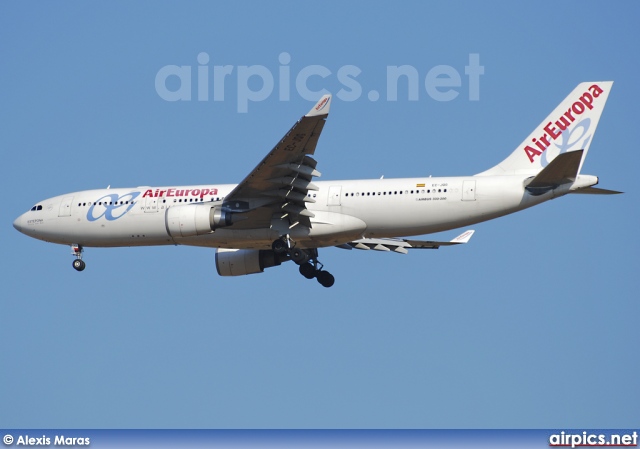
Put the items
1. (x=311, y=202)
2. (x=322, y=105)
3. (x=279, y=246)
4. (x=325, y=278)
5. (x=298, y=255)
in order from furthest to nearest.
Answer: (x=325, y=278)
(x=298, y=255)
(x=279, y=246)
(x=311, y=202)
(x=322, y=105)

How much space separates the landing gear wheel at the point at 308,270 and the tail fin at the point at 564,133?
7.93m

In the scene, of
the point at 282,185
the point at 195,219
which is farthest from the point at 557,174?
the point at 195,219

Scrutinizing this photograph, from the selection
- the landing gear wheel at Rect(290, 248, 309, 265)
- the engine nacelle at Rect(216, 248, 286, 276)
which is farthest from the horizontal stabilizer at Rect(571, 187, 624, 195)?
the engine nacelle at Rect(216, 248, 286, 276)

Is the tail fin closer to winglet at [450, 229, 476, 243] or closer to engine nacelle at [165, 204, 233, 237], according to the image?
winglet at [450, 229, 476, 243]

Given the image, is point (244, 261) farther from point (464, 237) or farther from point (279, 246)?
point (464, 237)

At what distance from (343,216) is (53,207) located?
11.9m

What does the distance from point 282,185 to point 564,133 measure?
1054 cm

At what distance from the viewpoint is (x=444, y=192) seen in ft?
141

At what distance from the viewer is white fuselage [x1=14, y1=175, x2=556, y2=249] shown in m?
42.6

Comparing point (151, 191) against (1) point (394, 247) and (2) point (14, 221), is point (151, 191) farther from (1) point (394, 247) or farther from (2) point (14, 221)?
(1) point (394, 247)

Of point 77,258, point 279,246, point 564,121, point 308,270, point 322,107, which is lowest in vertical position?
point 279,246

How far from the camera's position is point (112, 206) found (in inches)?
1816

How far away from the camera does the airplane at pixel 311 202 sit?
4178 centimetres

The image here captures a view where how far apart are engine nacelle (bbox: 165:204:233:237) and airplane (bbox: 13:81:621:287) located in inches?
1.4
